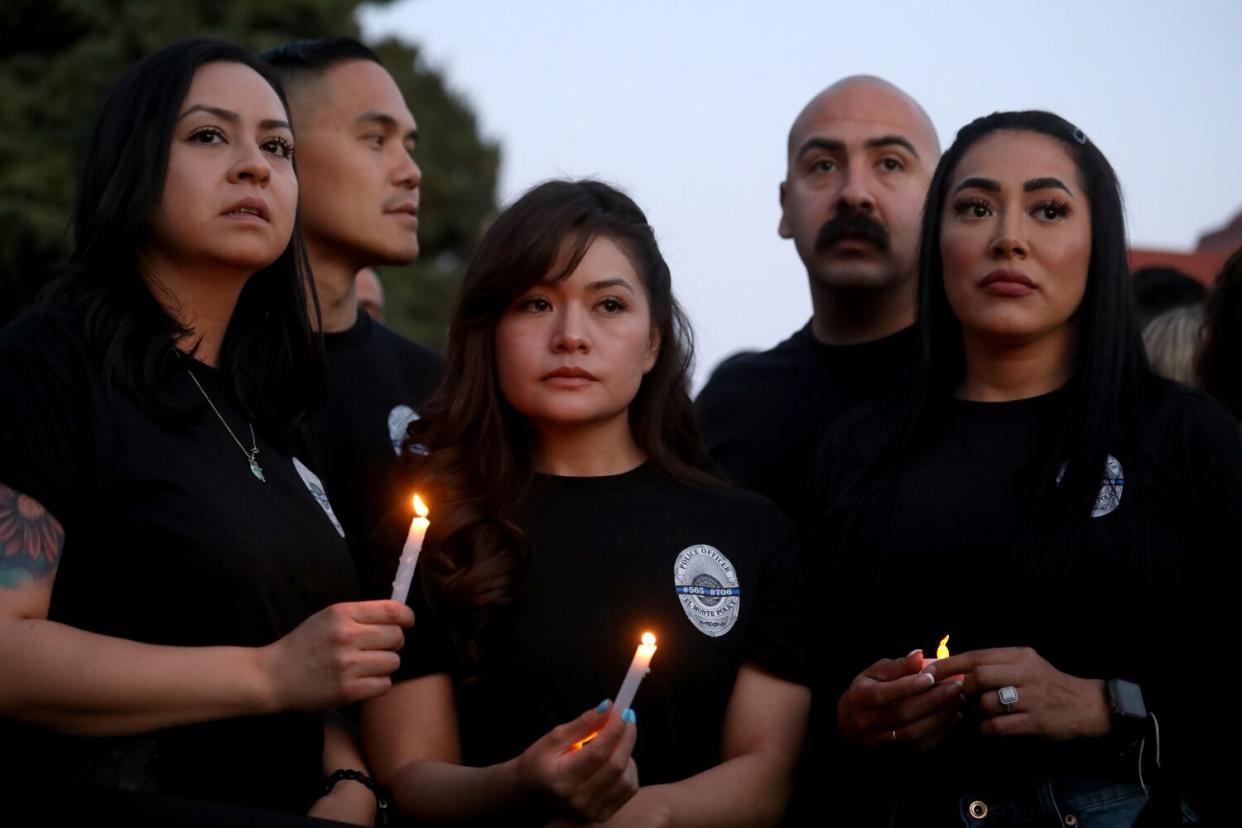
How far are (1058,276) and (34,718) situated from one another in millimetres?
2603

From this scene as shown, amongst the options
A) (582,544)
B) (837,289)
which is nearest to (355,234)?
(837,289)

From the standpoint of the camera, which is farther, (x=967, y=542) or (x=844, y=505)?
(x=844, y=505)

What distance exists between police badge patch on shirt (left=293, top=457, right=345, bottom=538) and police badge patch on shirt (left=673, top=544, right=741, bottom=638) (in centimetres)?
84

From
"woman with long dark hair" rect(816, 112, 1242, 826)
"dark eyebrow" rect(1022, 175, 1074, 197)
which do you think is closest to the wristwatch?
"woman with long dark hair" rect(816, 112, 1242, 826)

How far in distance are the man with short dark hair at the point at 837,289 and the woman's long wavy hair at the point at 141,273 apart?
1691 millimetres

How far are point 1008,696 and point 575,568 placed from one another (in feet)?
3.56

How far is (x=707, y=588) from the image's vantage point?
399 cm

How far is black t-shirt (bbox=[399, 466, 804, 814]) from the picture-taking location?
384 cm

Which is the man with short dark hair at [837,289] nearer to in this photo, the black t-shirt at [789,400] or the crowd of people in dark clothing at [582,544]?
the black t-shirt at [789,400]

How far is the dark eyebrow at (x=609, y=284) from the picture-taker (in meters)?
4.21

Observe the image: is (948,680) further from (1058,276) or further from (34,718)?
(34,718)

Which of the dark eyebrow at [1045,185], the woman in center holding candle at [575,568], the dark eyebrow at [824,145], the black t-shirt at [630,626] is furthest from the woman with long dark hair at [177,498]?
the dark eyebrow at [824,145]

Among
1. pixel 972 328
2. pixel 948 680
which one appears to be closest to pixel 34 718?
pixel 948 680

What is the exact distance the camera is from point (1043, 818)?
11.7 feet
